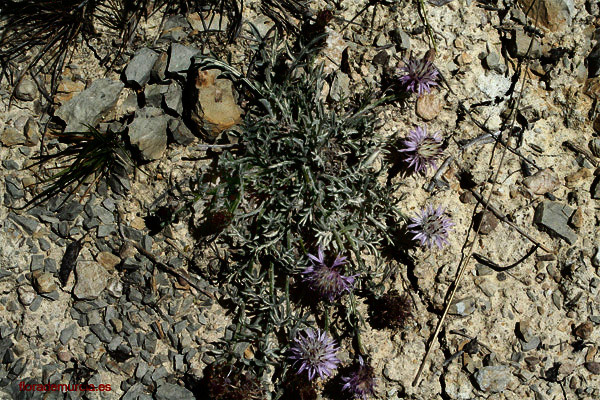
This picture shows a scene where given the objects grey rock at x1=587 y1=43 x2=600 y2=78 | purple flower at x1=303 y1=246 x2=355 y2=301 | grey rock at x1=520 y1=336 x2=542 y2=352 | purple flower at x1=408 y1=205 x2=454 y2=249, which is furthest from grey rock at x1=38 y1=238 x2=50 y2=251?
grey rock at x1=587 y1=43 x2=600 y2=78

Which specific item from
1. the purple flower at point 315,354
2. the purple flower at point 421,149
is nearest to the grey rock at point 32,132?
the purple flower at point 315,354

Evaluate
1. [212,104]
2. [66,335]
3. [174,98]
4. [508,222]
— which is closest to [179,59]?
[174,98]

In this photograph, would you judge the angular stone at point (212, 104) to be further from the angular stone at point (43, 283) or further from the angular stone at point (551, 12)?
the angular stone at point (551, 12)

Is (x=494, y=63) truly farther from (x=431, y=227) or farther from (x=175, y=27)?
(x=175, y=27)

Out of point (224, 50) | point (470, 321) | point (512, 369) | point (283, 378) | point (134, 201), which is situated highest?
point (224, 50)

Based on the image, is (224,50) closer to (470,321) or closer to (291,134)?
(291,134)

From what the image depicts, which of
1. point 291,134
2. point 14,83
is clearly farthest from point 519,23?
point 14,83
